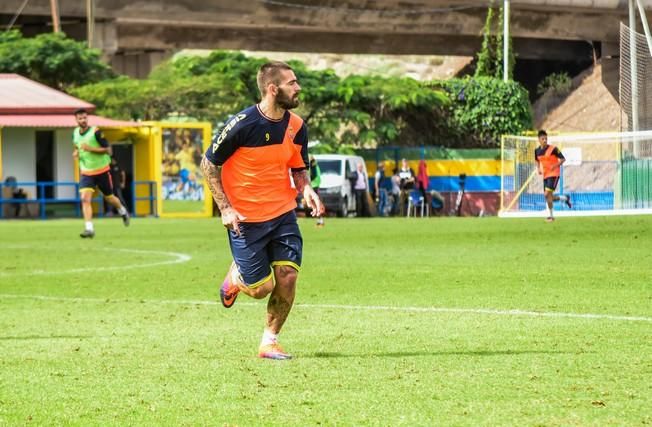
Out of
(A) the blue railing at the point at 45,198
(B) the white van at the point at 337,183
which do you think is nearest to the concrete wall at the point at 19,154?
(A) the blue railing at the point at 45,198

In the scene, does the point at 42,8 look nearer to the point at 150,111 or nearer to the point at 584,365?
the point at 150,111

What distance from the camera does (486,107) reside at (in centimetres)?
6138

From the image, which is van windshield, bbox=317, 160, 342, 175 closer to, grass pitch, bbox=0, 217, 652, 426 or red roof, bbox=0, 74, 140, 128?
red roof, bbox=0, 74, 140, 128

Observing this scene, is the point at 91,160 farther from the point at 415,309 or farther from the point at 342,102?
the point at 342,102

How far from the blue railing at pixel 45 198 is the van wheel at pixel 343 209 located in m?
5.64

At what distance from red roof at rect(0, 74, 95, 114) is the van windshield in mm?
7457

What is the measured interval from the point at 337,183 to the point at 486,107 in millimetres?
15087

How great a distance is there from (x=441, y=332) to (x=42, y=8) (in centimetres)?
4836

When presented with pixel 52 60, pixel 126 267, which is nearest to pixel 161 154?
pixel 52 60

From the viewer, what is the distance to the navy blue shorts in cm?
1032

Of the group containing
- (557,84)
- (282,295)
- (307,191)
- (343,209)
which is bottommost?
(343,209)

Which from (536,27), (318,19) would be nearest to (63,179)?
(318,19)

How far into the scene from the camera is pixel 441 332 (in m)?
11.7

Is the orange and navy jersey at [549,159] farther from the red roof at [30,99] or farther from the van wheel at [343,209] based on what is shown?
the red roof at [30,99]
